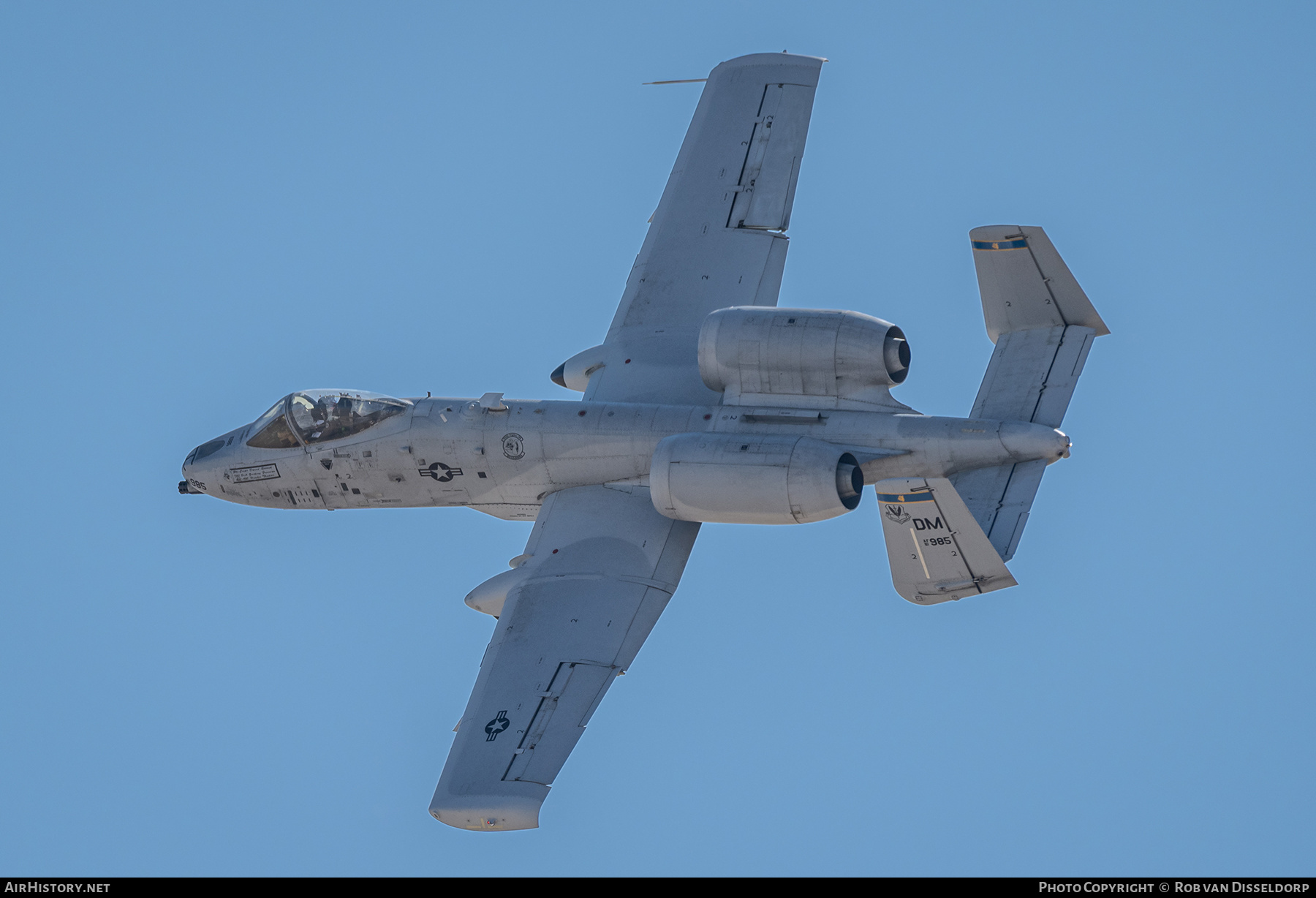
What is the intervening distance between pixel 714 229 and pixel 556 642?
8103 millimetres

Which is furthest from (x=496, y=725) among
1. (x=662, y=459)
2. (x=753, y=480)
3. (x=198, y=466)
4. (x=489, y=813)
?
(x=198, y=466)

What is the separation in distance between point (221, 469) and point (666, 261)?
7.64 m

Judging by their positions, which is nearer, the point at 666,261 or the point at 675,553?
the point at 675,553

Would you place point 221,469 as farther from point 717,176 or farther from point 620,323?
point 717,176

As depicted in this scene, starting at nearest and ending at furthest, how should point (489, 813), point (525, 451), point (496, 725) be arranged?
point (489, 813) < point (496, 725) < point (525, 451)

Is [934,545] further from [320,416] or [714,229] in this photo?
[320,416]

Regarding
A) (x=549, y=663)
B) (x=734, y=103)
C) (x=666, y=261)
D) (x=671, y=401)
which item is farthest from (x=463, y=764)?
(x=734, y=103)

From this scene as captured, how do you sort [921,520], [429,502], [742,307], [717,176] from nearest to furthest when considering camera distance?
[921,520]
[742,307]
[429,502]
[717,176]

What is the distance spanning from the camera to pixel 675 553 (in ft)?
95.5

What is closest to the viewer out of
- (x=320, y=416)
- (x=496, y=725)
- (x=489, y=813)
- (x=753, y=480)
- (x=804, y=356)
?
(x=489, y=813)

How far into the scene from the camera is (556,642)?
91.9 ft

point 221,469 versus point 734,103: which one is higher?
point 734,103

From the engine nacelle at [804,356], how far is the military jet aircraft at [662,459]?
0.03 m

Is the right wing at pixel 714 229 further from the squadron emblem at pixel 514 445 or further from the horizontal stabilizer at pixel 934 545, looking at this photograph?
the horizontal stabilizer at pixel 934 545
